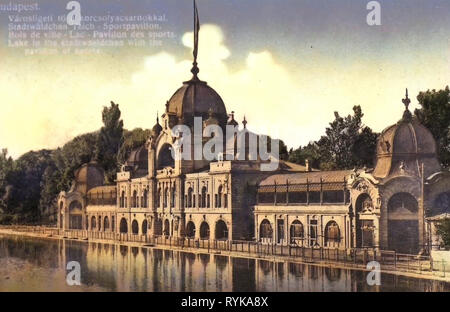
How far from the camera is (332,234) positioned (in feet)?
191

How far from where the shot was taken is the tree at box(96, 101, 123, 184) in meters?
98.0

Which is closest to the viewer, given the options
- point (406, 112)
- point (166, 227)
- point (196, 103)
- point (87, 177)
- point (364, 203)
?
point (364, 203)

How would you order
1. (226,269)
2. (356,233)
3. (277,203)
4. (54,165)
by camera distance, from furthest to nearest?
(54,165)
(277,203)
(356,233)
(226,269)

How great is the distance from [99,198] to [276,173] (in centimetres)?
3441

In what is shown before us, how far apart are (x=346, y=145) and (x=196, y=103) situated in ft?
63.8

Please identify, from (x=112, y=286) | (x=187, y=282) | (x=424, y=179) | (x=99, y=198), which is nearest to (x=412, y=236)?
(x=424, y=179)

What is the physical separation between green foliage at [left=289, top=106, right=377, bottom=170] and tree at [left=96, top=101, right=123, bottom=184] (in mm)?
29230

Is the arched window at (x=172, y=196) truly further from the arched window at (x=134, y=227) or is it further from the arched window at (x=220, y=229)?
the arched window at (x=134, y=227)

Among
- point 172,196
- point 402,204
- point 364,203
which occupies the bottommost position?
point 402,204

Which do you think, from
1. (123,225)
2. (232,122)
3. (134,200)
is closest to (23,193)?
(123,225)

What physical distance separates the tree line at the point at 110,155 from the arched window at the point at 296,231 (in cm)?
1926

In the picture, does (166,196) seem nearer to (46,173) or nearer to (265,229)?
(265,229)
